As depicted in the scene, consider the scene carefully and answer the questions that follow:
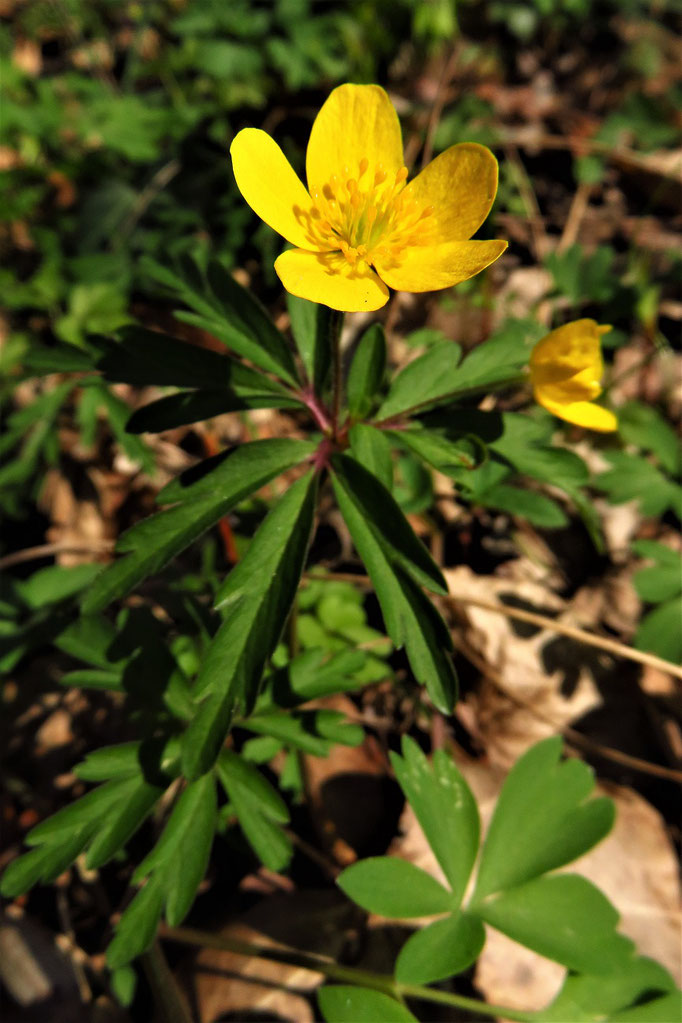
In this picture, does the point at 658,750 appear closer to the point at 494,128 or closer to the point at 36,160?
the point at 494,128

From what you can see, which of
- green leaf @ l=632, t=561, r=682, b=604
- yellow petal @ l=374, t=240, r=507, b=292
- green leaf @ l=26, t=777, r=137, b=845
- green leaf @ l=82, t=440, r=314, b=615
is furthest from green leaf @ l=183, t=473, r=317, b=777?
green leaf @ l=632, t=561, r=682, b=604

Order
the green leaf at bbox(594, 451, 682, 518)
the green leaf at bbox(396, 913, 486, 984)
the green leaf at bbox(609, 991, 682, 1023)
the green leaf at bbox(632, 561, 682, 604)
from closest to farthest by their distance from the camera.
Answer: the green leaf at bbox(396, 913, 486, 984) → the green leaf at bbox(609, 991, 682, 1023) → the green leaf at bbox(632, 561, 682, 604) → the green leaf at bbox(594, 451, 682, 518)

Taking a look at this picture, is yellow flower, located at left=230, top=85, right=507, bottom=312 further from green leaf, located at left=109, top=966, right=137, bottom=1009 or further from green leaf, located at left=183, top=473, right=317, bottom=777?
green leaf, located at left=109, top=966, right=137, bottom=1009

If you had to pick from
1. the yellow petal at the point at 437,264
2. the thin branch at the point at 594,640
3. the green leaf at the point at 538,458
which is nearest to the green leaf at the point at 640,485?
the thin branch at the point at 594,640

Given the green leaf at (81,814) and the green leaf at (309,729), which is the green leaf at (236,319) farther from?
the green leaf at (81,814)

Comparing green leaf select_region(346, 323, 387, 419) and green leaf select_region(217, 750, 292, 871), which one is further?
green leaf select_region(217, 750, 292, 871)

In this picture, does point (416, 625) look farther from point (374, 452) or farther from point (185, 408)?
point (185, 408)

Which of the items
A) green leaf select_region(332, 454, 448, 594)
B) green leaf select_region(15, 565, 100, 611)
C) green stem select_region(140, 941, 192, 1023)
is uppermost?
A: green leaf select_region(332, 454, 448, 594)

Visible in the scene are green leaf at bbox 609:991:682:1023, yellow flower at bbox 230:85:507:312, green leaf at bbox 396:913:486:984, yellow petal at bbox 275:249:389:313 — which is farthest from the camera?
green leaf at bbox 609:991:682:1023
